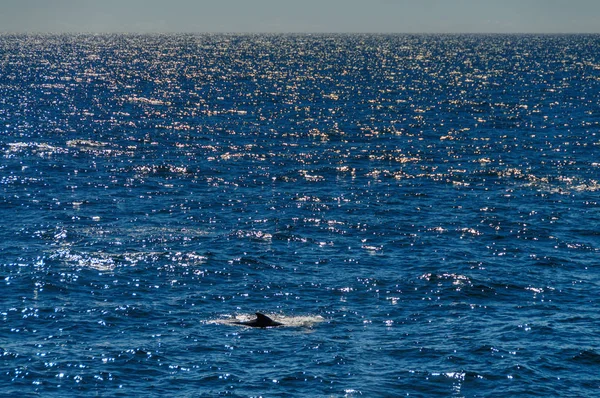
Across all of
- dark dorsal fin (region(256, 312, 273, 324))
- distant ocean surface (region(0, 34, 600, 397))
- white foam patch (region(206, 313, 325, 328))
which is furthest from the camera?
white foam patch (region(206, 313, 325, 328))

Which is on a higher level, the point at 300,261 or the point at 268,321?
the point at 300,261

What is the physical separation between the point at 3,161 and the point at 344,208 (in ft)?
157

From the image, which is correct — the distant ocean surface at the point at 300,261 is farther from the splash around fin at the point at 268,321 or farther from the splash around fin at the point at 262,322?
the splash around fin at the point at 262,322

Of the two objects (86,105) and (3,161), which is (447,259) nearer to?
(3,161)

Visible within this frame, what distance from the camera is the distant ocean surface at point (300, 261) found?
4803 cm

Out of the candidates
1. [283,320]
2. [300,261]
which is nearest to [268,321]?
[283,320]

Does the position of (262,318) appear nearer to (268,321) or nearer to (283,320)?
(268,321)

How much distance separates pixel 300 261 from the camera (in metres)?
69.5

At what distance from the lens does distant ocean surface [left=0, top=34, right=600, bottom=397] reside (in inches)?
1891

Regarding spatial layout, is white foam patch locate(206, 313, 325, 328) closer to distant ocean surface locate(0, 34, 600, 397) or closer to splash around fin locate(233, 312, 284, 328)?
distant ocean surface locate(0, 34, 600, 397)

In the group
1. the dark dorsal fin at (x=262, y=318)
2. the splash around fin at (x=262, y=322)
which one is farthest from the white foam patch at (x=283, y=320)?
the dark dorsal fin at (x=262, y=318)

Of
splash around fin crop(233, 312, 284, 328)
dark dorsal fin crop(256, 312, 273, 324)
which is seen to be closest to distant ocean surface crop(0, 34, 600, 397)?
splash around fin crop(233, 312, 284, 328)

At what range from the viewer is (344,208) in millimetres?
86812

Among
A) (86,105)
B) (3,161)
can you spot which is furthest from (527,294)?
(86,105)
